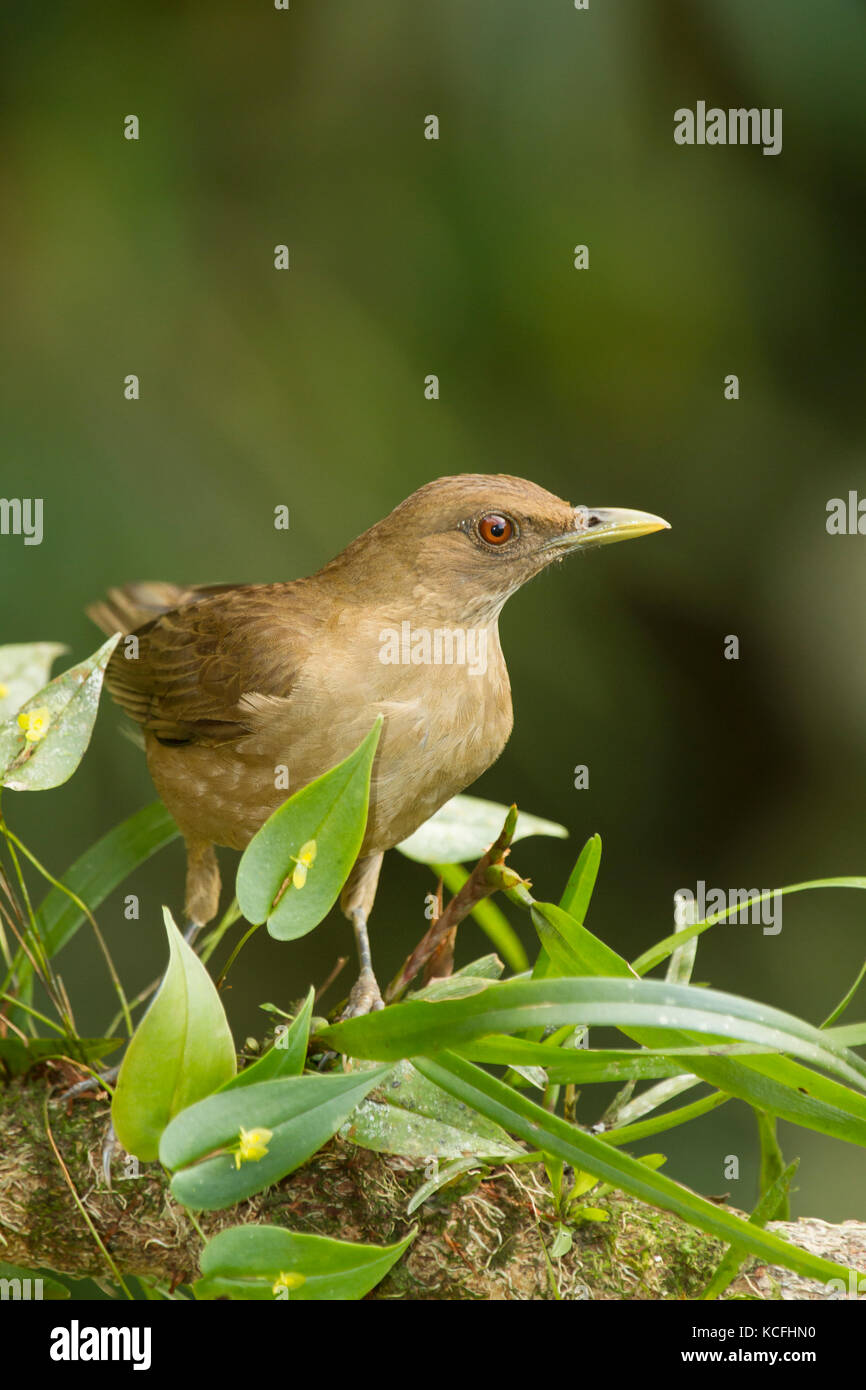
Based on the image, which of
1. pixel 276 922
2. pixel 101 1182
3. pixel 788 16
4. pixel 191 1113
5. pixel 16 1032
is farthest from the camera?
pixel 788 16

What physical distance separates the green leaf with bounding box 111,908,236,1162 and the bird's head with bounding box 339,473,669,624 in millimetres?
1144

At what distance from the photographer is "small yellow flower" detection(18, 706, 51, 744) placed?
207cm

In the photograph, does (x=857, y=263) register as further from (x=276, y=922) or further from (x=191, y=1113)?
(x=191, y=1113)

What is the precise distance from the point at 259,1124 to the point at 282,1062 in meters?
0.11

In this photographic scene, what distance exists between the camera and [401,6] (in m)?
4.02

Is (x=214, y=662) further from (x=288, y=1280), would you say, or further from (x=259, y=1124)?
(x=288, y=1280)

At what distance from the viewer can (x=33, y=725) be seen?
6.79 feet

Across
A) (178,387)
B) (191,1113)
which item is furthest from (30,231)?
(191,1113)

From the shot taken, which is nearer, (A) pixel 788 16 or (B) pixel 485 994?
(B) pixel 485 994

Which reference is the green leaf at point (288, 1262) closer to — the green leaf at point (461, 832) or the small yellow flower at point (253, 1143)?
the small yellow flower at point (253, 1143)

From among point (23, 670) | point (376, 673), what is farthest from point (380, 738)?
point (23, 670)

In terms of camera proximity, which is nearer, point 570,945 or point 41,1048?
point 570,945

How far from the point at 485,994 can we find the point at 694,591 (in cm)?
277

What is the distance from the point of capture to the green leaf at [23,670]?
8.93 feet
